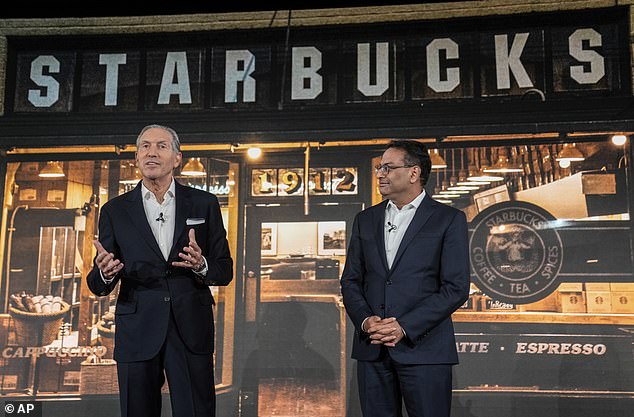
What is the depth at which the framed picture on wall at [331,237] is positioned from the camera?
16.7ft

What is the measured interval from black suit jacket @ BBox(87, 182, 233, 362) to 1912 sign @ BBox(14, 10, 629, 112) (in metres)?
2.41

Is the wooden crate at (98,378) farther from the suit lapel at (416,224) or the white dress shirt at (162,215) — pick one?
the suit lapel at (416,224)

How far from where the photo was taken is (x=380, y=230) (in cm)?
310

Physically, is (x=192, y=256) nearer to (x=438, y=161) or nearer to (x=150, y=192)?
(x=150, y=192)

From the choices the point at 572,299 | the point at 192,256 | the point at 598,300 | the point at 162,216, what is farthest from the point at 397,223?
the point at 598,300

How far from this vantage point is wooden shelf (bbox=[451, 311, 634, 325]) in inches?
188

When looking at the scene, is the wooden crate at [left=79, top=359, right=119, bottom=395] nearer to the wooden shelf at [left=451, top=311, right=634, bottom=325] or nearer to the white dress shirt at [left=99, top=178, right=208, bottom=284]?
the white dress shirt at [left=99, top=178, right=208, bottom=284]

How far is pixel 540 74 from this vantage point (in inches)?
199

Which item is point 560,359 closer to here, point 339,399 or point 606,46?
point 339,399

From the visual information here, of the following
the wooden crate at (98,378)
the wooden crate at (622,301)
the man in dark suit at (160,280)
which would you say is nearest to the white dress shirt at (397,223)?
the man in dark suit at (160,280)

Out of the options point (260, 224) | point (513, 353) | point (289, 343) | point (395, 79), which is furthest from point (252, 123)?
point (513, 353)

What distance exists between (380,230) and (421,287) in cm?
36

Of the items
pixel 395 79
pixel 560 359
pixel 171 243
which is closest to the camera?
pixel 171 243

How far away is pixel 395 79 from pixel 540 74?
118 cm
